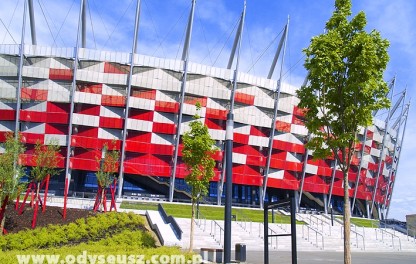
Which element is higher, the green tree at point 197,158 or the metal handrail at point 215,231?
the green tree at point 197,158

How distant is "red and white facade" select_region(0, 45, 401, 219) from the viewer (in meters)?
54.8

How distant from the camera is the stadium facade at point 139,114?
54.9 meters

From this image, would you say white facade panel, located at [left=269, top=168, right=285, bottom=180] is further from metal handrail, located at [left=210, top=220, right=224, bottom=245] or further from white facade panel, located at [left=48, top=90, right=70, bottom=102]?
white facade panel, located at [left=48, top=90, right=70, bottom=102]

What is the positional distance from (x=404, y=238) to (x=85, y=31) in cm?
4937

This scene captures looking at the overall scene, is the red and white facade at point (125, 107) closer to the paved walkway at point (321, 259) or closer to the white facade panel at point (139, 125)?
the white facade panel at point (139, 125)

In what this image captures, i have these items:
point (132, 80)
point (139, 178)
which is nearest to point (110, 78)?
point (132, 80)

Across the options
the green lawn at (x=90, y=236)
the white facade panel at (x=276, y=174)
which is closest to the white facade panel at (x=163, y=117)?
the white facade panel at (x=276, y=174)

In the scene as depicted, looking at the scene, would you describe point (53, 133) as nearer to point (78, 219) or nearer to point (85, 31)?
point (85, 31)

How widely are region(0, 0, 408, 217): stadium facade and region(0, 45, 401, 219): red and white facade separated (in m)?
0.14

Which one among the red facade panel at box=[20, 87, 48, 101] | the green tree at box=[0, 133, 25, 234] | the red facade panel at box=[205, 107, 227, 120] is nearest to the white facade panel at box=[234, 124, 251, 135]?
the red facade panel at box=[205, 107, 227, 120]

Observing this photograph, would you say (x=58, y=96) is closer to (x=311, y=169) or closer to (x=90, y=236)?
(x=90, y=236)

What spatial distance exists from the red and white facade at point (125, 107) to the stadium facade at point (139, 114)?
0.14 meters

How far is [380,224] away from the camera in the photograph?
5291 cm

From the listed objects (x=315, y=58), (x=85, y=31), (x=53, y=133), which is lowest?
(x=315, y=58)
